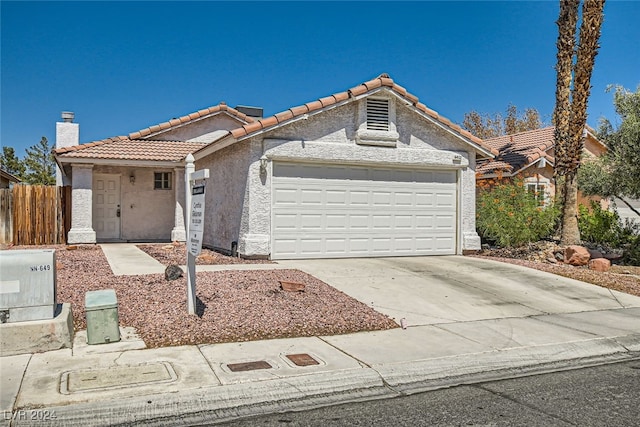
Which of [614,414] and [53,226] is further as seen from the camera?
[53,226]

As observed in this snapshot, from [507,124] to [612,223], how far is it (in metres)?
27.2

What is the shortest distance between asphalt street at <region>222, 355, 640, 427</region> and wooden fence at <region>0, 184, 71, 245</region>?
15829 millimetres

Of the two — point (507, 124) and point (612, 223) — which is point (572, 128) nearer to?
point (612, 223)

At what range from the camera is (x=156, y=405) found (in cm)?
503

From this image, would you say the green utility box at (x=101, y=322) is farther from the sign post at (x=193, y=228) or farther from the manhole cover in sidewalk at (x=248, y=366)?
the manhole cover in sidewalk at (x=248, y=366)

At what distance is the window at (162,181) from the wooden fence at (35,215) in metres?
2.76

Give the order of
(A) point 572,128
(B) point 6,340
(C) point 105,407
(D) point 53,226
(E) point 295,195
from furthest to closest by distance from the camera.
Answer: (D) point 53,226 → (A) point 572,128 → (E) point 295,195 → (B) point 6,340 → (C) point 105,407

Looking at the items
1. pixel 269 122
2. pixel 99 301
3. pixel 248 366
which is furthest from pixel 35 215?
pixel 248 366

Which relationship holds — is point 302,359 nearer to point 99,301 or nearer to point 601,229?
point 99,301

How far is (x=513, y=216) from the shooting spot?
15.8 meters

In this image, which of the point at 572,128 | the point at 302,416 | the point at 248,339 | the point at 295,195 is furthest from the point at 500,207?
the point at 302,416

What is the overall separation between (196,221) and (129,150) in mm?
12169

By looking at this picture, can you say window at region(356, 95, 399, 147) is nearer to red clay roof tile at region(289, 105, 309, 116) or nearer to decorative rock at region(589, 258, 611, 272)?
red clay roof tile at region(289, 105, 309, 116)

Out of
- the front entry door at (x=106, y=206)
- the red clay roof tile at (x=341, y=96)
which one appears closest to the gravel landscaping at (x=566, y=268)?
the red clay roof tile at (x=341, y=96)
